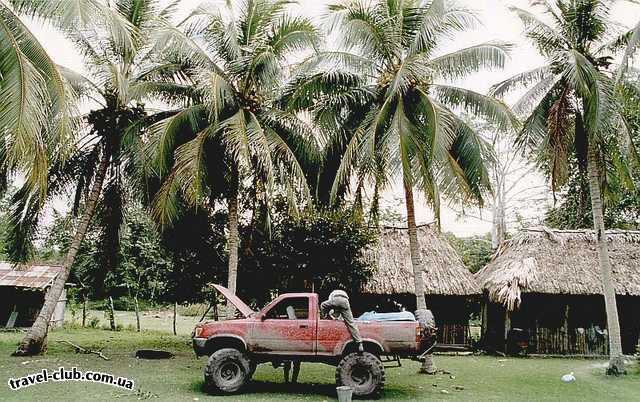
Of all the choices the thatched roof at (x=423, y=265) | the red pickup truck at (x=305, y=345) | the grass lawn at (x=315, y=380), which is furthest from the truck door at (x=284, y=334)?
the thatched roof at (x=423, y=265)

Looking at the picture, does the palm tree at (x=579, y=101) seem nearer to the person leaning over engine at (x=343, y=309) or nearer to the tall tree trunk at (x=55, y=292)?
the person leaning over engine at (x=343, y=309)

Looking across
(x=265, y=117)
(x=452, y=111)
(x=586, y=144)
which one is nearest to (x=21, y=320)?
(x=265, y=117)

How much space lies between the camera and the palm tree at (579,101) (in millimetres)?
13734

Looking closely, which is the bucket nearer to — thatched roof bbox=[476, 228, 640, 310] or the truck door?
the truck door

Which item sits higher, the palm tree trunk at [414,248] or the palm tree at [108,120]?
the palm tree at [108,120]

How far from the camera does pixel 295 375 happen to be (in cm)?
1168

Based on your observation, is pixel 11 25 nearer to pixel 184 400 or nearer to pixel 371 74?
pixel 184 400

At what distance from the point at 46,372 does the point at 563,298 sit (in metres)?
15.3

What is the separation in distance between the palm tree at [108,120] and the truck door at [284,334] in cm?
642

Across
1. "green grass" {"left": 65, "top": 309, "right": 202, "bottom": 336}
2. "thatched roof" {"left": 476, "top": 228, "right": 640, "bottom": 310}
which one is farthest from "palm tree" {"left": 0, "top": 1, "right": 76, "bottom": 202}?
"green grass" {"left": 65, "top": 309, "right": 202, "bottom": 336}

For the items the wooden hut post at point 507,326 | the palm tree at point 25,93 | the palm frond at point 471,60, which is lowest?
the wooden hut post at point 507,326

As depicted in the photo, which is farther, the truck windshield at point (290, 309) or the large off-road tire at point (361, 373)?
the truck windshield at point (290, 309)

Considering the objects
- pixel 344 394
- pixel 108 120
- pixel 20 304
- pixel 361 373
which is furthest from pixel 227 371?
pixel 20 304

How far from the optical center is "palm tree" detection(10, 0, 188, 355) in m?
15.1
